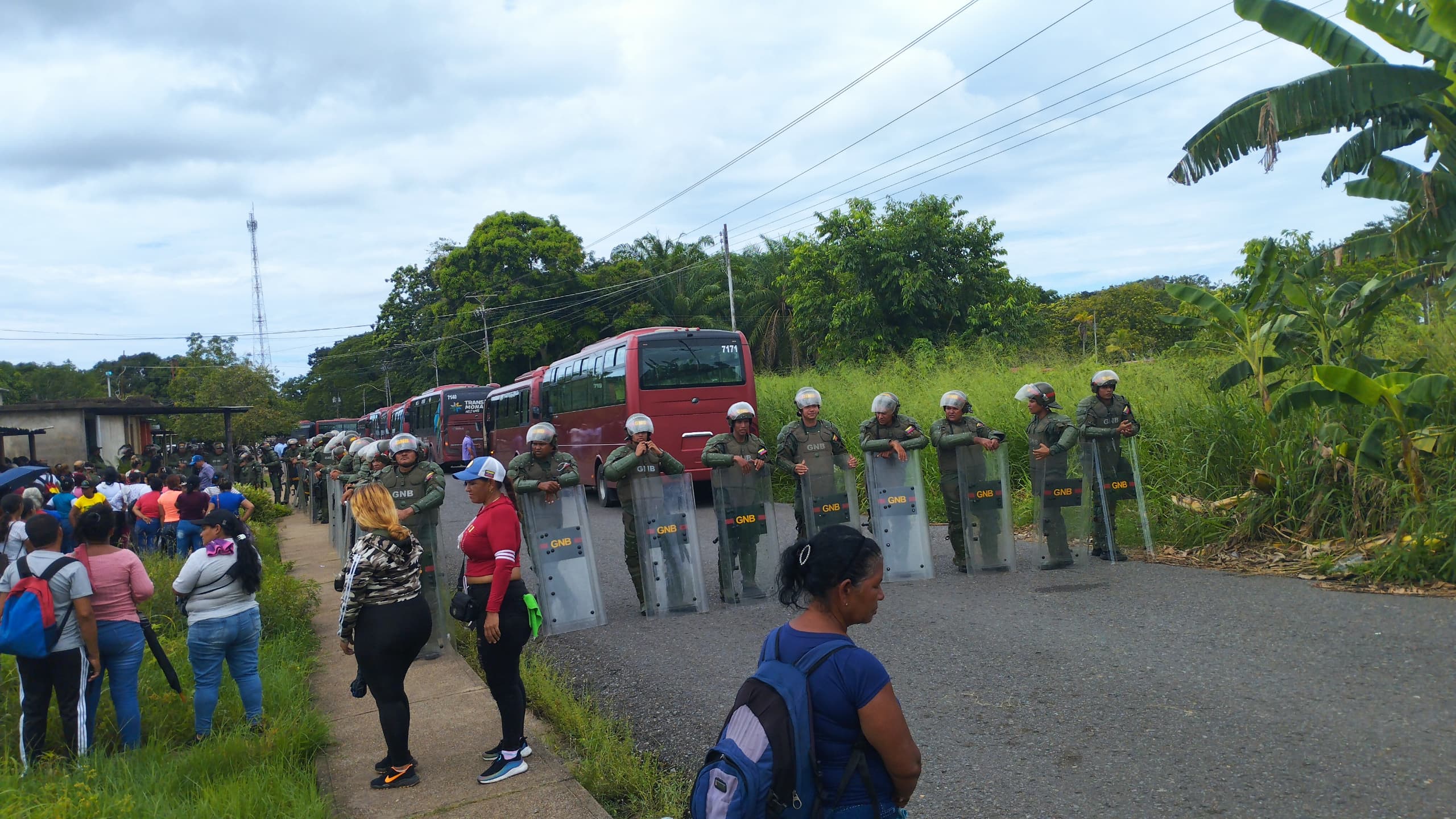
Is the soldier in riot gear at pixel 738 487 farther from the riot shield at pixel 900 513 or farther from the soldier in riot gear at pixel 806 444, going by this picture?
the riot shield at pixel 900 513

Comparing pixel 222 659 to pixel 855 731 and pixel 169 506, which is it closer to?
pixel 855 731

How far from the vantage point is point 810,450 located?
9773 millimetres

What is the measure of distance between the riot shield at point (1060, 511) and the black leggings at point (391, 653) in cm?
661

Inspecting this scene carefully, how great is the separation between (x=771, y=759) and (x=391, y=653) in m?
3.17

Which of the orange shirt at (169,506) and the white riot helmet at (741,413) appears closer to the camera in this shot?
the white riot helmet at (741,413)

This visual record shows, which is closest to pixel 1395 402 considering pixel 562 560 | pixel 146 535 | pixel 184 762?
pixel 562 560

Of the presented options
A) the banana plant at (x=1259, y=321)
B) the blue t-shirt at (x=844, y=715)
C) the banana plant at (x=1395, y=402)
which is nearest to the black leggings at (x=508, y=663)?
the blue t-shirt at (x=844, y=715)

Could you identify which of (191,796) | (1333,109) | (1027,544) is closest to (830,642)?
(191,796)

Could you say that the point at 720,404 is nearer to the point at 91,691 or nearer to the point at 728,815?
the point at 91,691

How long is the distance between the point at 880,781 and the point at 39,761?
514 centimetres

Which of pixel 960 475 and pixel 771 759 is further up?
pixel 960 475

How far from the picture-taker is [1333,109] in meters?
8.27

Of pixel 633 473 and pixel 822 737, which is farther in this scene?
pixel 633 473

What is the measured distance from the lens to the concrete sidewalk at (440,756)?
193 inches
